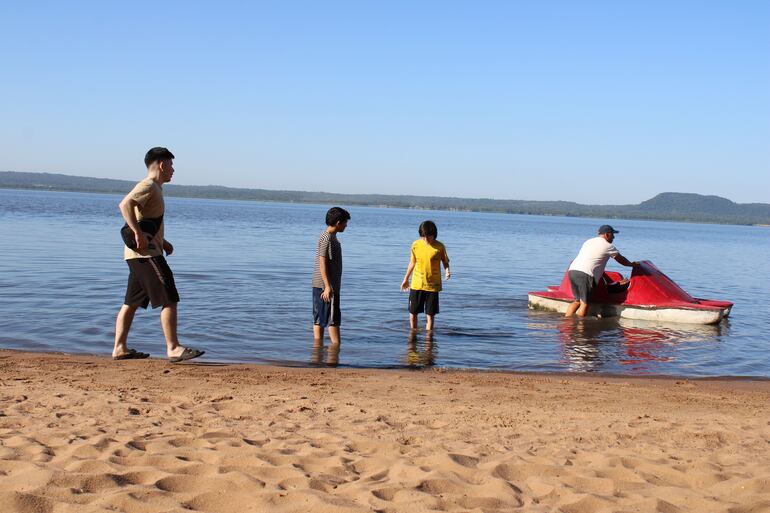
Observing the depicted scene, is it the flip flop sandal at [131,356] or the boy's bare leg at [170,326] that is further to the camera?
the flip flop sandal at [131,356]

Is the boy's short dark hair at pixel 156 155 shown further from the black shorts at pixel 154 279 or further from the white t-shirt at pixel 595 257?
the white t-shirt at pixel 595 257

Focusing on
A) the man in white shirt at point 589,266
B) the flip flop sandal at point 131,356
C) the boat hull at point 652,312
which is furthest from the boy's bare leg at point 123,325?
the boat hull at point 652,312

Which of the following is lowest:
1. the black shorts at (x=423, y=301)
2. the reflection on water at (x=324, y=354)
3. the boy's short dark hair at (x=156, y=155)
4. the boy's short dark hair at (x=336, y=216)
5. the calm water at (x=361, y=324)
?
the calm water at (x=361, y=324)

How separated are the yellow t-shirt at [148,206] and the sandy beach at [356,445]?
110cm

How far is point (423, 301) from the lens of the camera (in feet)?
36.3

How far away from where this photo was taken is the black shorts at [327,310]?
30.0 feet

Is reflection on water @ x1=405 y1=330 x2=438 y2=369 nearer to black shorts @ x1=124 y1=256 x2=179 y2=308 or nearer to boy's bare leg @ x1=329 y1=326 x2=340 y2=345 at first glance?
boy's bare leg @ x1=329 y1=326 x2=340 y2=345

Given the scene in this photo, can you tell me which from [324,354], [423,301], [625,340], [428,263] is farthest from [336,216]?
[625,340]

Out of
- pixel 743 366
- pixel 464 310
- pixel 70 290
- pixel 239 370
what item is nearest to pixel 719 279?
pixel 464 310

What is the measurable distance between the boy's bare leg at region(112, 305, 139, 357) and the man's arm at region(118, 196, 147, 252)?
76cm

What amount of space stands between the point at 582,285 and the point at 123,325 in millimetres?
8373

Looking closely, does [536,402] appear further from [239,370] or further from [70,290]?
→ [70,290]

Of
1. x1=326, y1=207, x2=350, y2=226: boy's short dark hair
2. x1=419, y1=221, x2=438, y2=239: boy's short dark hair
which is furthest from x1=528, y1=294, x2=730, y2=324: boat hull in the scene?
x1=326, y1=207, x2=350, y2=226: boy's short dark hair

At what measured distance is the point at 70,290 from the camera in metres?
14.4
